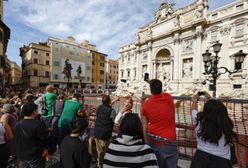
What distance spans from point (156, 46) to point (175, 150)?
28.1 m

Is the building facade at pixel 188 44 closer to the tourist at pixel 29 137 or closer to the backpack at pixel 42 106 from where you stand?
the backpack at pixel 42 106

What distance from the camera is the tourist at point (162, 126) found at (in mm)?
2281

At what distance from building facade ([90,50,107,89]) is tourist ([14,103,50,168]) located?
166 ft

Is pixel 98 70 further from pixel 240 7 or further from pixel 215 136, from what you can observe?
pixel 215 136

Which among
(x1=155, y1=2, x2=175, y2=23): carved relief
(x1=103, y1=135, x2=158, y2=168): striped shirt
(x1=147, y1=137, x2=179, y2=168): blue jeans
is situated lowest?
(x1=147, y1=137, x2=179, y2=168): blue jeans

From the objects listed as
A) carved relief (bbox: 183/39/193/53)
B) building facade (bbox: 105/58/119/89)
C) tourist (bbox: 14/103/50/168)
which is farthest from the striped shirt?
building facade (bbox: 105/58/119/89)

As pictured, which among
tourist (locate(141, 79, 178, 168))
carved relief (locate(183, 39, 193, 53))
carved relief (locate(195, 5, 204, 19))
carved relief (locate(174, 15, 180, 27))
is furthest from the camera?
carved relief (locate(174, 15, 180, 27))

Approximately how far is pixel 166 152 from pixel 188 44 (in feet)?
78.4

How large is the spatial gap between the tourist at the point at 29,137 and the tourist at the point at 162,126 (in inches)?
67.2

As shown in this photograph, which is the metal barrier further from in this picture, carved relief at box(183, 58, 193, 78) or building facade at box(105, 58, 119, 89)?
building facade at box(105, 58, 119, 89)

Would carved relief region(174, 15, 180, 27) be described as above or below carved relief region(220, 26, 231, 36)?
above

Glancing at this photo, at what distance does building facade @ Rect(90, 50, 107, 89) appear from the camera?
2105 inches

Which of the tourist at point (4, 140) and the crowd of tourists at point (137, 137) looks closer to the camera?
the crowd of tourists at point (137, 137)

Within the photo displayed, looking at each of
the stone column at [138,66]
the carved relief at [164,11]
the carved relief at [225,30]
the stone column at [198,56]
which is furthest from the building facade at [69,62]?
the carved relief at [225,30]
